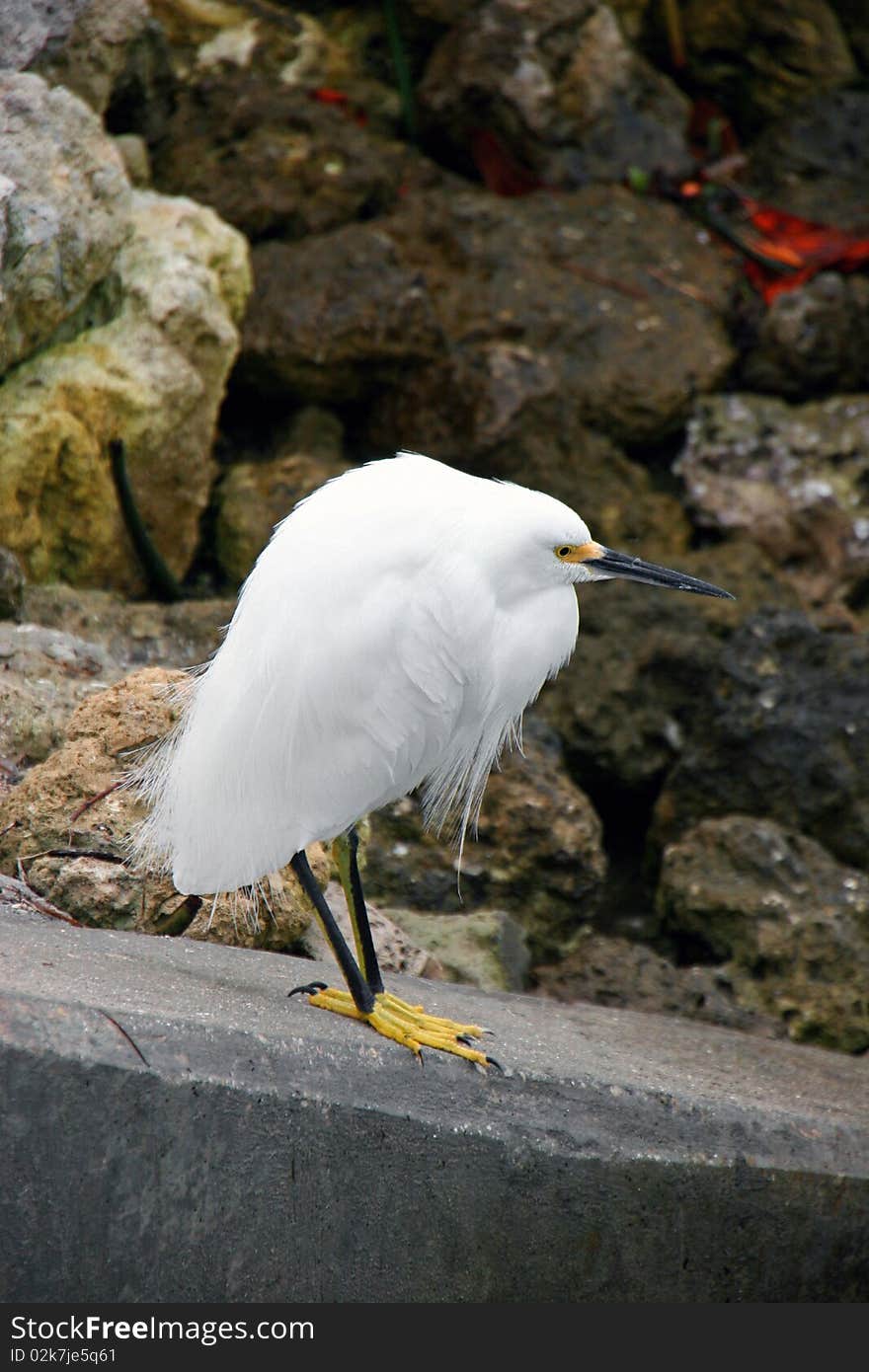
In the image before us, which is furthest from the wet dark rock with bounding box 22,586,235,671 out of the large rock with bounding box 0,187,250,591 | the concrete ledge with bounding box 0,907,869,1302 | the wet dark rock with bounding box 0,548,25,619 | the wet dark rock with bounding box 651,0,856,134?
the wet dark rock with bounding box 651,0,856,134

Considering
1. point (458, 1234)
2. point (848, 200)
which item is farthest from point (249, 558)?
point (848, 200)

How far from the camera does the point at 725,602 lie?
222 inches

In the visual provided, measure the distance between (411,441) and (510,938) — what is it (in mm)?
2684

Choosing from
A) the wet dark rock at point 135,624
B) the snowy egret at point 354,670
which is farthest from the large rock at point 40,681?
the snowy egret at point 354,670

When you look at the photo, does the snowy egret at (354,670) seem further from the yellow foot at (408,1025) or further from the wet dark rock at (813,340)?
the wet dark rock at (813,340)

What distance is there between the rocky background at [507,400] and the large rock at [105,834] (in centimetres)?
1

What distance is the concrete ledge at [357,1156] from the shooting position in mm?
2354

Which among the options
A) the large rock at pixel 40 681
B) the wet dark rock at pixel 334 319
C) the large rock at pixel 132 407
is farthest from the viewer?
the wet dark rock at pixel 334 319

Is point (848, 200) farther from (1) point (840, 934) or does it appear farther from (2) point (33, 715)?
(2) point (33, 715)

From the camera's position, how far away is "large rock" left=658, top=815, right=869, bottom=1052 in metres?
4.34

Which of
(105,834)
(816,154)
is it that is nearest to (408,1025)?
(105,834)

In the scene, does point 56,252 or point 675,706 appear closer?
point 56,252

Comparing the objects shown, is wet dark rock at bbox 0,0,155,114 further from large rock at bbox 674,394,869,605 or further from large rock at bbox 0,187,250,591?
large rock at bbox 674,394,869,605

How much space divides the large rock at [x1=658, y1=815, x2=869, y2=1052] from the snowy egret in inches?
68.6
